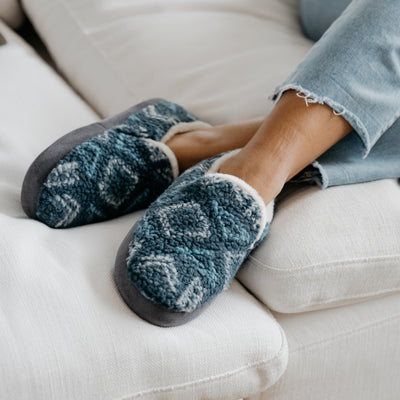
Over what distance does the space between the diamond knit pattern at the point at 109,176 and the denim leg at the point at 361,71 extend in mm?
187

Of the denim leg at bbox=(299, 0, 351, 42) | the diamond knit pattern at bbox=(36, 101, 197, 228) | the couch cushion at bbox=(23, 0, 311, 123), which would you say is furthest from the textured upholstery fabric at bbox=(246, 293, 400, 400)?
the denim leg at bbox=(299, 0, 351, 42)

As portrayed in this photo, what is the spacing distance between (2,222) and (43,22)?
72 centimetres

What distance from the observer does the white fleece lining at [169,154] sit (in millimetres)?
745

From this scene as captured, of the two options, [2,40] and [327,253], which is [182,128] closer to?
[327,253]

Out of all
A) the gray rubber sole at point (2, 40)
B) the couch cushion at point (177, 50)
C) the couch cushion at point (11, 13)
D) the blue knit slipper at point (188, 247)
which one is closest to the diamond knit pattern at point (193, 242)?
the blue knit slipper at point (188, 247)

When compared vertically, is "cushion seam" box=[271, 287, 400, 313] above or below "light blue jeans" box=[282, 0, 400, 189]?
below

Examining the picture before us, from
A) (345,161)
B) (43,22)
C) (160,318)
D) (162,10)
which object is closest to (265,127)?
(345,161)

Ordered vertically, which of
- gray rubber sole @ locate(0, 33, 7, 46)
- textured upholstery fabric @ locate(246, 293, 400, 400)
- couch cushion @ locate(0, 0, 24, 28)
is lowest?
textured upholstery fabric @ locate(246, 293, 400, 400)

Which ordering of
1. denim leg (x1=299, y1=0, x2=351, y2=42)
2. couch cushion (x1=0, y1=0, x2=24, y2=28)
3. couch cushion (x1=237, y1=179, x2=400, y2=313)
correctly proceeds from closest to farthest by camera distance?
couch cushion (x1=237, y1=179, x2=400, y2=313) < denim leg (x1=299, y1=0, x2=351, y2=42) < couch cushion (x1=0, y1=0, x2=24, y2=28)

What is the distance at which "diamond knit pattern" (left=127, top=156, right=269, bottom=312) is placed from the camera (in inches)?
22.1

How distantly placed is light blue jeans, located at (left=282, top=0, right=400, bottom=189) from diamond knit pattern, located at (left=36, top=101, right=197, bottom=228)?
189 millimetres

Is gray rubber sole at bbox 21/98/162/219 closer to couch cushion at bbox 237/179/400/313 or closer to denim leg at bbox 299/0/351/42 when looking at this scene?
couch cushion at bbox 237/179/400/313

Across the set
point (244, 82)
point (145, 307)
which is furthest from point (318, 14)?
point (145, 307)

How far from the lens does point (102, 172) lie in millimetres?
688
